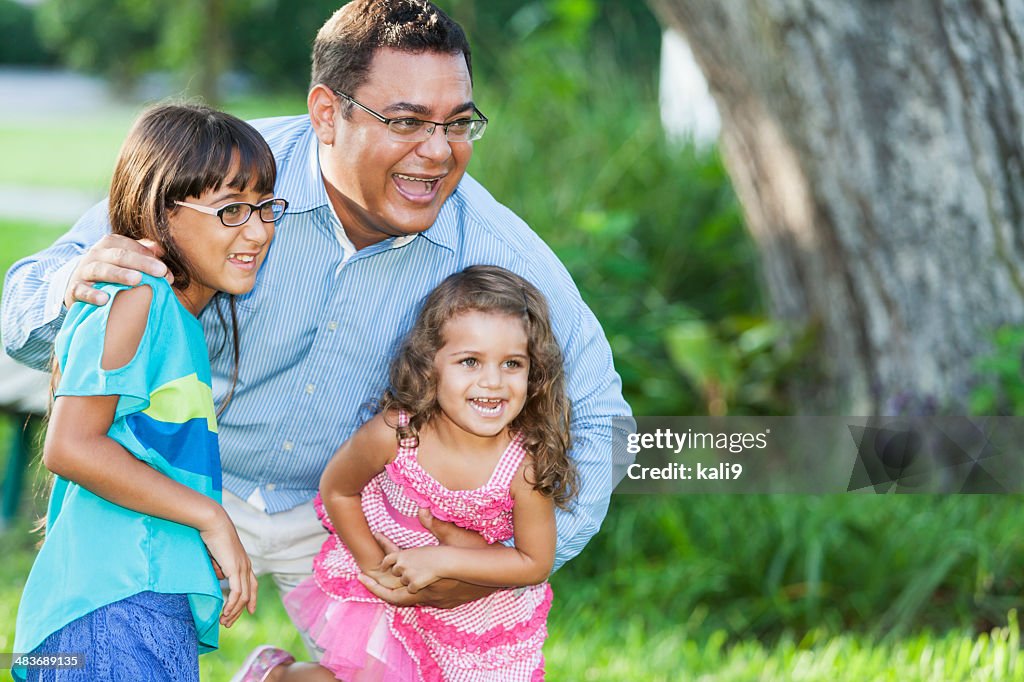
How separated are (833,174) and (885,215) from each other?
293 millimetres

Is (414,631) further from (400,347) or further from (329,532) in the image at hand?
(400,347)

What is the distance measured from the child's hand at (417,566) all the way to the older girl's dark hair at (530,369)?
27 centimetres

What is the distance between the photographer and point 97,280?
234cm

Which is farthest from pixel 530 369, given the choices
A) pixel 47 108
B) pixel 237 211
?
pixel 47 108

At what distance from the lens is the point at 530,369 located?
2764 mm

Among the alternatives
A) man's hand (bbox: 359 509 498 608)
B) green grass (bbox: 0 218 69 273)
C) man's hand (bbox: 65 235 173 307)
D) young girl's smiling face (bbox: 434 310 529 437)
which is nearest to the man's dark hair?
young girl's smiling face (bbox: 434 310 529 437)

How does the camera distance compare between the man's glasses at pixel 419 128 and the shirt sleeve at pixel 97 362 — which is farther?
the man's glasses at pixel 419 128

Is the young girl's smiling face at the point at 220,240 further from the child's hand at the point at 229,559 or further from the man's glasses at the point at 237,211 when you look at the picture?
the child's hand at the point at 229,559

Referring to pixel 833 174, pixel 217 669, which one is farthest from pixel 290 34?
pixel 217 669

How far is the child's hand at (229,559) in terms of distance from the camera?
2.38 m

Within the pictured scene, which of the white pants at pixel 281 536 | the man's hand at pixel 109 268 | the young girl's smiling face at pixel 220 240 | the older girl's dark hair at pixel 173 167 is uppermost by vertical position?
the older girl's dark hair at pixel 173 167

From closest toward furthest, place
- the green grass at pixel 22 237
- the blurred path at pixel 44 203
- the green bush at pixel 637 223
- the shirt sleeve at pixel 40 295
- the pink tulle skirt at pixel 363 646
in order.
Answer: the shirt sleeve at pixel 40 295
the pink tulle skirt at pixel 363 646
the green bush at pixel 637 223
the green grass at pixel 22 237
the blurred path at pixel 44 203

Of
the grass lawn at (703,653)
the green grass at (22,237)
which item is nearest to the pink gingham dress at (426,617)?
the grass lawn at (703,653)

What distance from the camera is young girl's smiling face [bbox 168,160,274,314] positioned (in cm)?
247
